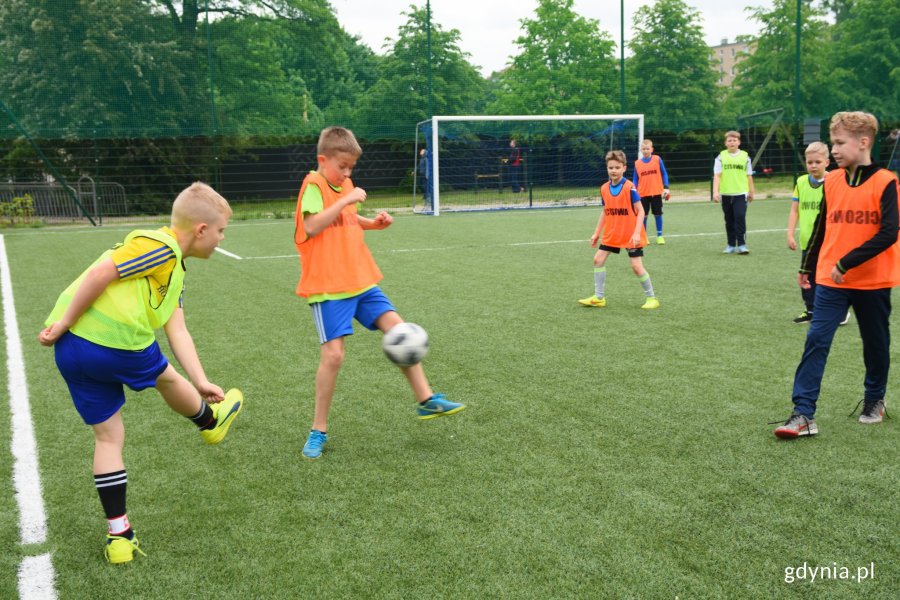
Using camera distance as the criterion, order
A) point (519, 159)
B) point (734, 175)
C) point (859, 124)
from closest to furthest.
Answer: point (859, 124) < point (734, 175) < point (519, 159)

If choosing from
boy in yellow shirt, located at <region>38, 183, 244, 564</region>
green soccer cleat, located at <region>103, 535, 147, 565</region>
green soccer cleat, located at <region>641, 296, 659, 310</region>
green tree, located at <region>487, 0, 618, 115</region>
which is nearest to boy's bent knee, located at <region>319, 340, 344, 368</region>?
boy in yellow shirt, located at <region>38, 183, 244, 564</region>

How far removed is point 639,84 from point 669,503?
41080 mm

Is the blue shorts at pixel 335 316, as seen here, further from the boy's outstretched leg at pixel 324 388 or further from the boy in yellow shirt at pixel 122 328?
the boy in yellow shirt at pixel 122 328

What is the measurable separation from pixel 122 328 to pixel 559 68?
138ft

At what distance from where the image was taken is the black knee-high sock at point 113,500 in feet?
10.5

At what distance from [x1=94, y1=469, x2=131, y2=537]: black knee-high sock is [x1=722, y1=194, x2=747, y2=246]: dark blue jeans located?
10910 mm

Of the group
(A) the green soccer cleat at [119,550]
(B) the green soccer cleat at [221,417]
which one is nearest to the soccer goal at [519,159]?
(B) the green soccer cleat at [221,417]

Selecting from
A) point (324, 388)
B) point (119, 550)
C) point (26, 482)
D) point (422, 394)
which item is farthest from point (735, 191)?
point (119, 550)

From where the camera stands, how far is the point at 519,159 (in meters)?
27.3

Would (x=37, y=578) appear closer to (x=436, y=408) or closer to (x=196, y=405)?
(x=196, y=405)

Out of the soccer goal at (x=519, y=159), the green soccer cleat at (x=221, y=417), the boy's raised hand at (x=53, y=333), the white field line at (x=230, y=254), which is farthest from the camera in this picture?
the soccer goal at (x=519, y=159)

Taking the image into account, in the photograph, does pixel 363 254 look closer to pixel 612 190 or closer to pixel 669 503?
pixel 669 503

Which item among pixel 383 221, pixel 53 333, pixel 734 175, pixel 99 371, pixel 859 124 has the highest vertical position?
pixel 859 124

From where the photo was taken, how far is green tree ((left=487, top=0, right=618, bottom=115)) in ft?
103
